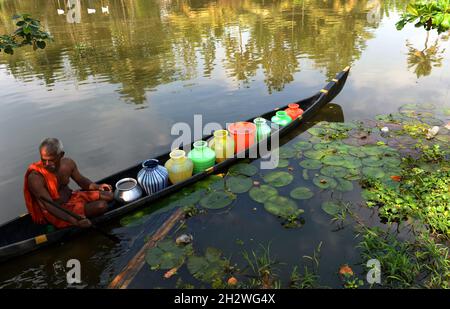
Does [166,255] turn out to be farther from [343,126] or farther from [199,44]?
[199,44]

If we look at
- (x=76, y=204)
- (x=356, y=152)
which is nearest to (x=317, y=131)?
(x=356, y=152)

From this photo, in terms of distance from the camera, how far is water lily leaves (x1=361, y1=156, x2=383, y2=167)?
22.4 ft

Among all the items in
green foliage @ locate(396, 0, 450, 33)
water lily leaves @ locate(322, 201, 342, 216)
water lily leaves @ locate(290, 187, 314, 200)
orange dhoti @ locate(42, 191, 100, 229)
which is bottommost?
water lily leaves @ locate(322, 201, 342, 216)

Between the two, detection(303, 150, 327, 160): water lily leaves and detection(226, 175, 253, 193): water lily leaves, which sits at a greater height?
detection(303, 150, 327, 160): water lily leaves

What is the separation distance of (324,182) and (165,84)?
836cm

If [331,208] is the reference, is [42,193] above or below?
above

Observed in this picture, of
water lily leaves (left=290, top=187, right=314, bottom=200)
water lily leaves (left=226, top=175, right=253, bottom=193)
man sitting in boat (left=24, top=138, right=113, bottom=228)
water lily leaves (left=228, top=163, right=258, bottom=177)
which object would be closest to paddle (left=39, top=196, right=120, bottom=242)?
man sitting in boat (left=24, top=138, right=113, bottom=228)

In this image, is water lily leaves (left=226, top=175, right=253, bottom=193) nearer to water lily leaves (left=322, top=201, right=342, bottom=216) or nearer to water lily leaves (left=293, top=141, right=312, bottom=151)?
water lily leaves (left=322, top=201, right=342, bottom=216)

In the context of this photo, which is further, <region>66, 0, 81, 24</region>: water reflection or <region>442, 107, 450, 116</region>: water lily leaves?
<region>66, 0, 81, 24</region>: water reflection

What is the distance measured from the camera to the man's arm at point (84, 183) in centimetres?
542

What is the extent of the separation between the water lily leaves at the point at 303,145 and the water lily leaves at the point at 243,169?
145cm

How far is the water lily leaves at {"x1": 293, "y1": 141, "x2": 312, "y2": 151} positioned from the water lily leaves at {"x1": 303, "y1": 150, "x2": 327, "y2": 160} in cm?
19

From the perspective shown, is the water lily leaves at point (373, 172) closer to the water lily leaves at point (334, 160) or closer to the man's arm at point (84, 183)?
the water lily leaves at point (334, 160)

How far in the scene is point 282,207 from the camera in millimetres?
5902
